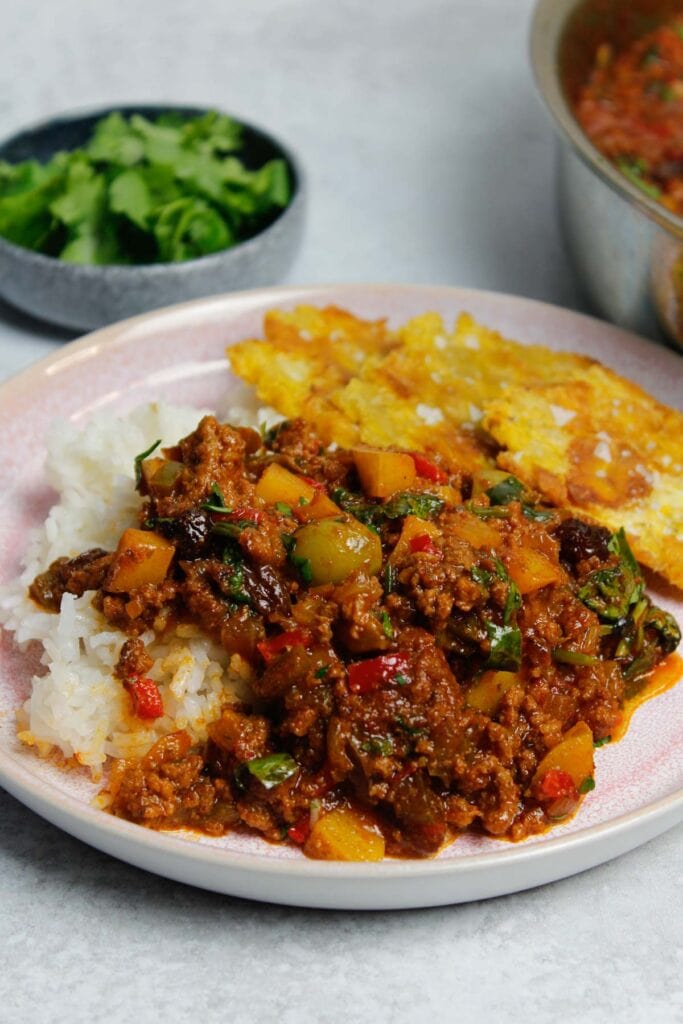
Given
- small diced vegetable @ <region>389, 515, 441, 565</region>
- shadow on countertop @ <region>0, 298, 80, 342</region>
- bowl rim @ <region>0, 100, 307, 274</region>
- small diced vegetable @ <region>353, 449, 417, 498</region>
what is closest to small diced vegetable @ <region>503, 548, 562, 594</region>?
small diced vegetable @ <region>389, 515, 441, 565</region>

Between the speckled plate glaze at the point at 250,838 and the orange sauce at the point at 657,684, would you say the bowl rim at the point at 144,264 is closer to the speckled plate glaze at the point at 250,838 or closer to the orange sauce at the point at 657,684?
the speckled plate glaze at the point at 250,838

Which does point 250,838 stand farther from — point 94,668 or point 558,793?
point 558,793

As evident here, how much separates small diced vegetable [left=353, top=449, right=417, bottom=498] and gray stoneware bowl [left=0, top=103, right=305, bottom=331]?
247 centimetres

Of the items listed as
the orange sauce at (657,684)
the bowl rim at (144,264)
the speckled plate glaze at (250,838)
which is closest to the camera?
the speckled plate glaze at (250,838)

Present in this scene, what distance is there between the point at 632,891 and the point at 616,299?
369cm

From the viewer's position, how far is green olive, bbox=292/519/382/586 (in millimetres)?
4504

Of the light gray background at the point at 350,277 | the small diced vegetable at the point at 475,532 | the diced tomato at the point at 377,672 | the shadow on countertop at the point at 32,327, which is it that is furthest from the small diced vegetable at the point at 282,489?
the shadow on countertop at the point at 32,327

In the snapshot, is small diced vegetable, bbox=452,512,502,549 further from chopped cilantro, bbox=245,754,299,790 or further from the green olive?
chopped cilantro, bbox=245,754,299,790

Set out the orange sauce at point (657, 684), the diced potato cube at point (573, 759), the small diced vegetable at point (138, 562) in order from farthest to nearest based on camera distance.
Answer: the orange sauce at point (657, 684) < the small diced vegetable at point (138, 562) < the diced potato cube at point (573, 759)

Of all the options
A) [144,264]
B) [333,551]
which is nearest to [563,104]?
[144,264]

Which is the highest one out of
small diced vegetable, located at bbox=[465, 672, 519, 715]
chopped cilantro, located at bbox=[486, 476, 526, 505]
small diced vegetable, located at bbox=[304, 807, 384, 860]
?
chopped cilantro, located at bbox=[486, 476, 526, 505]

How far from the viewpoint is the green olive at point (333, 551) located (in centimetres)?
450

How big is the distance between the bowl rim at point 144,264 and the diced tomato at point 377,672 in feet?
11.1

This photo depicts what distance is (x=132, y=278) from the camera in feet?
22.8
